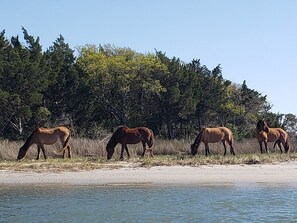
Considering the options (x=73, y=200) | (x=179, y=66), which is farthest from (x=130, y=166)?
(x=179, y=66)

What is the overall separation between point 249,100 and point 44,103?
63.7ft

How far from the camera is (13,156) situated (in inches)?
893

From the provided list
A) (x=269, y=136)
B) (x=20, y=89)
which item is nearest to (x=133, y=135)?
(x=269, y=136)

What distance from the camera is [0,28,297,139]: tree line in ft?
110

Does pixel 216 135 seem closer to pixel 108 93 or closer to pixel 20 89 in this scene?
pixel 20 89

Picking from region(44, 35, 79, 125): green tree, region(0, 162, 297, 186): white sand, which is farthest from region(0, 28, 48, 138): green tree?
region(0, 162, 297, 186): white sand

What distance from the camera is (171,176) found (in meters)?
17.2

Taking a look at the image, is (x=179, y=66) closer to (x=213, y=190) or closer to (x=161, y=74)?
(x=161, y=74)

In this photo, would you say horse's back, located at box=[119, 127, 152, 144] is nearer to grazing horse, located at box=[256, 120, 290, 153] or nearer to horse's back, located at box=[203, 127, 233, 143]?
horse's back, located at box=[203, 127, 233, 143]

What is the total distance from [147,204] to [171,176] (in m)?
4.10

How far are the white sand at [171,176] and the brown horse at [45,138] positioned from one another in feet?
12.4

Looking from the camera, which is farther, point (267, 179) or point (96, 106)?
point (96, 106)

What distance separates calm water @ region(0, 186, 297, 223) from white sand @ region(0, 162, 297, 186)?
755 mm

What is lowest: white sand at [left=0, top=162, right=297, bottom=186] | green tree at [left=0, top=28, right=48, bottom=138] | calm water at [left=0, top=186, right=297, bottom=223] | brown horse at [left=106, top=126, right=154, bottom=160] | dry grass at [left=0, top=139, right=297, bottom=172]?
calm water at [left=0, top=186, right=297, bottom=223]
